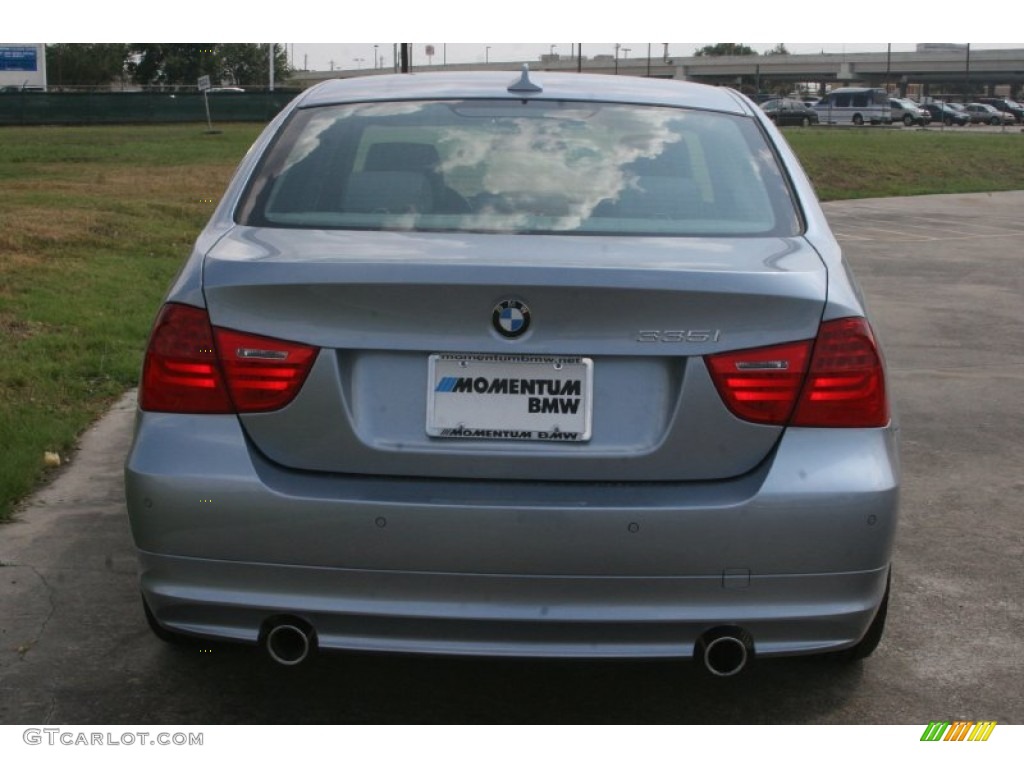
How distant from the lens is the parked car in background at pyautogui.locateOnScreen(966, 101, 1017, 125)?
80.8m

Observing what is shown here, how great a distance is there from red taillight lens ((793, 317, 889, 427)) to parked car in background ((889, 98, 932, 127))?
7575cm

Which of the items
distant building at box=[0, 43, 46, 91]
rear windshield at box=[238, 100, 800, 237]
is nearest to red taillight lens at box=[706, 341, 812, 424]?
rear windshield at box=[238, 100, 800, 237]

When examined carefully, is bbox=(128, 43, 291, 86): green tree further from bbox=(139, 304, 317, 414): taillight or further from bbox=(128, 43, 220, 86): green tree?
bbox=(139, 304, 317, 414): taillight

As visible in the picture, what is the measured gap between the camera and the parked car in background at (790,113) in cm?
7038

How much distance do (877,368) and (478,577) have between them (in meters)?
1.01

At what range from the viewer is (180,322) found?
3.27 m

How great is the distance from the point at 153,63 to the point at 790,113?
176ft

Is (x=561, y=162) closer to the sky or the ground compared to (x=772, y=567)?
closer to the sky

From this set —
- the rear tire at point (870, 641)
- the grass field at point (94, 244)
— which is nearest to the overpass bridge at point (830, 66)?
the grass field at point (94, 244)

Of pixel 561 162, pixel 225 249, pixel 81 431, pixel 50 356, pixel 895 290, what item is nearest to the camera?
pixel 225 249

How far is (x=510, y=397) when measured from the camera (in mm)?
3152

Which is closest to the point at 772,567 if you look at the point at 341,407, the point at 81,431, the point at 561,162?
the point at 341,407

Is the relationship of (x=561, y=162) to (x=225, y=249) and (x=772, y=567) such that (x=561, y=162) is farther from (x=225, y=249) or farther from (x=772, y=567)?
(x=772, y=567)

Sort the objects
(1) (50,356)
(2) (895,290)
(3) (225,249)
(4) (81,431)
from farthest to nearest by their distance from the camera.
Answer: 1. (2) (895,290)
2. (1) (50,356)
3. (4) (81,431)
4. (3) (225,249)
